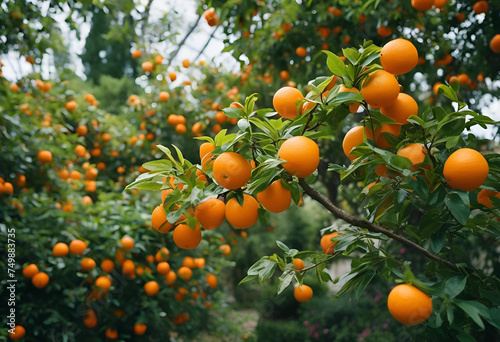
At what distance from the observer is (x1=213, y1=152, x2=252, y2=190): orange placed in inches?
30.4

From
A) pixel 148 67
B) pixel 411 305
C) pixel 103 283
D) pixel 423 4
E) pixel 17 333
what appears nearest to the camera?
pixel 411 305

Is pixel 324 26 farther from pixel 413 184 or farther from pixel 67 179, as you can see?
pixel 67 179

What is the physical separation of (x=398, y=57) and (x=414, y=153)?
210 millimetres

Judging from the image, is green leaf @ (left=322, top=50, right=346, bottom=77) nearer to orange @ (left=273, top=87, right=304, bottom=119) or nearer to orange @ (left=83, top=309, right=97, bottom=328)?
orange @ (left=273, top=87, right=304, bottom=119)

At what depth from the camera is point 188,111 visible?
354 centimetres

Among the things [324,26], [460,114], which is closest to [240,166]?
[460,114]

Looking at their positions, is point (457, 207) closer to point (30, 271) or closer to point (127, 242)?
point (127, 242)

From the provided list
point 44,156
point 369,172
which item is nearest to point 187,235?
point 369,172

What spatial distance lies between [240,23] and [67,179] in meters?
1.80

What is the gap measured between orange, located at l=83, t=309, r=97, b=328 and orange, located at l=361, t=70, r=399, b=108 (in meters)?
2.31

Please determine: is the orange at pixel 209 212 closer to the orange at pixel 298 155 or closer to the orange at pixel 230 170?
the orange at pixel 230 170

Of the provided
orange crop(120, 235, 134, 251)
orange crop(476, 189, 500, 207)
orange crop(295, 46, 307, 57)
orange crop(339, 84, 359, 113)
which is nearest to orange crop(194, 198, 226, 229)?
orange crop(339, 84, 359, 113)

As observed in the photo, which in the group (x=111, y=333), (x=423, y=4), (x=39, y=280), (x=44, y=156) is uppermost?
(x=423, y=4)

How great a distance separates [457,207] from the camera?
0.77 metres
